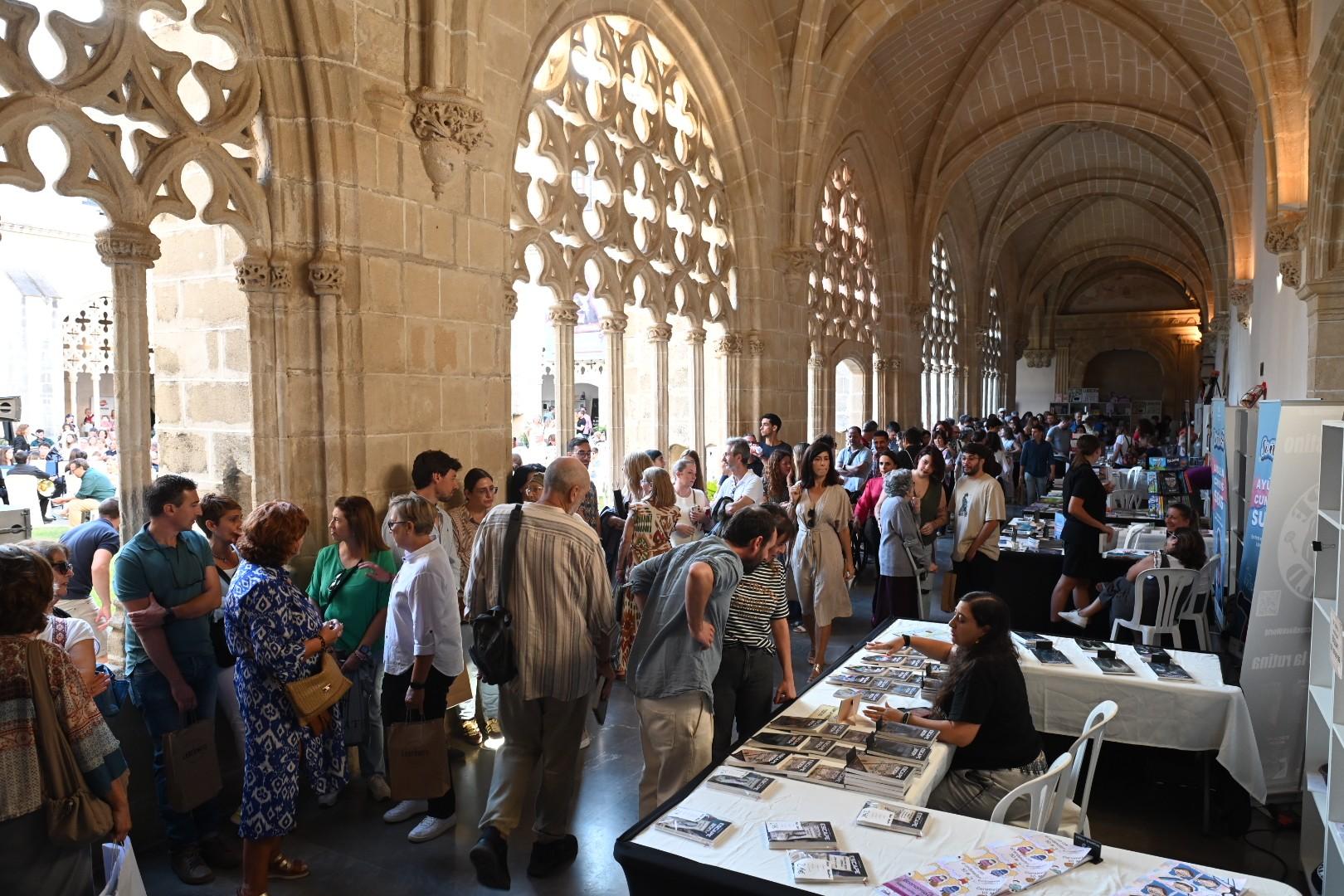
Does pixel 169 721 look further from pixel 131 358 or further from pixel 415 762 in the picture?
pixel 131 358

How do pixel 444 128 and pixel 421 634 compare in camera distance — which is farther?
pixel 444 128

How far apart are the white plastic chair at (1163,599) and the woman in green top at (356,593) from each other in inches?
157

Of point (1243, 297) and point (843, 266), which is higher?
point (843, 266)

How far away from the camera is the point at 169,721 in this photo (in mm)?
A: 3357

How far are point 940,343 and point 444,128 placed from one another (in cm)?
1388

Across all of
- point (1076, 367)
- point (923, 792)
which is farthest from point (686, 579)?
point (1076, 367)

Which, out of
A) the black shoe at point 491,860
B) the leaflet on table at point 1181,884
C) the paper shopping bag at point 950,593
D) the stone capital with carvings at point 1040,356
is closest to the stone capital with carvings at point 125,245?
the black shoe at point 491,860

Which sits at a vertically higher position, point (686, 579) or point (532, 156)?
point (532, 156)

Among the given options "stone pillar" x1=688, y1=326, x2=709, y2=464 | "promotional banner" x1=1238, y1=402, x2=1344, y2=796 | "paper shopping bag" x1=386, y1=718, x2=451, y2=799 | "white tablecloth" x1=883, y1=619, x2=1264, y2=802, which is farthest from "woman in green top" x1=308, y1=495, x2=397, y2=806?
"stone pillar" x1=688, y1=326, x2=709, y2=464

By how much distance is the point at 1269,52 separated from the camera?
775 centimetres

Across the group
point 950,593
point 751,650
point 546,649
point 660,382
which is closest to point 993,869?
point 751,650

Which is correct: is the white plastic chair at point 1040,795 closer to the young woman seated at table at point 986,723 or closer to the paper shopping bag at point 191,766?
the young woman seated at table at point 986,723

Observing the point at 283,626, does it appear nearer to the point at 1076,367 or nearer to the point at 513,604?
the point at 513,604

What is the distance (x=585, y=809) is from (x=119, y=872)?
5.88 feet
